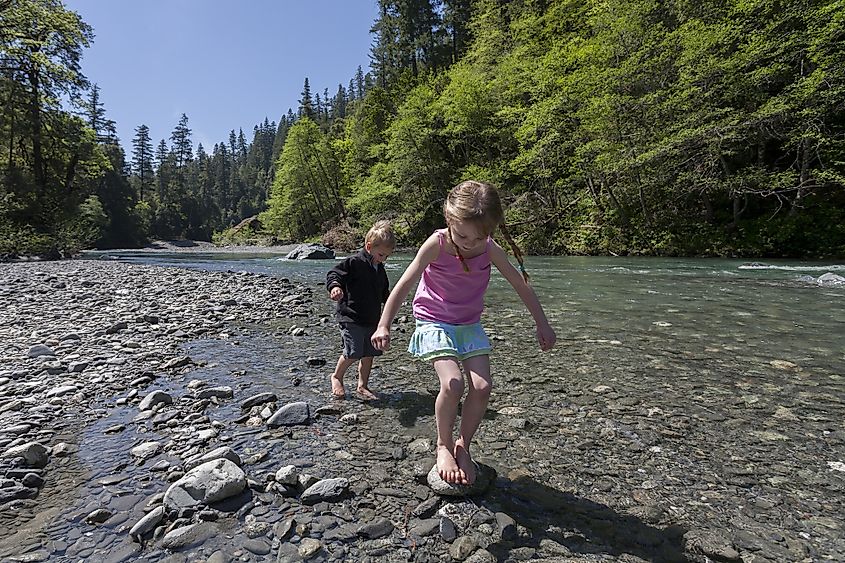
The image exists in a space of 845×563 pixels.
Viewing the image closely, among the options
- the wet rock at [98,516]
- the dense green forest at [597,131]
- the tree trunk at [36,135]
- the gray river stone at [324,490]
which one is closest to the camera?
the wet rock at [98,516]

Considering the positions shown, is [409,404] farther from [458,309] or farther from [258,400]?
[458,309]

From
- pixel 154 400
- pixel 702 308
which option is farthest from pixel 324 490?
pixel 702 308

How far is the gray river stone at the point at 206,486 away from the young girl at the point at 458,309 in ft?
3.69

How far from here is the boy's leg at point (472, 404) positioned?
2582 millimetres

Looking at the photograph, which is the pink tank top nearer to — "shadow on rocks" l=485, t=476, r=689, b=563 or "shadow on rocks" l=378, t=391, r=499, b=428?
"shadow on rocks" l=485, t=476, r=689, b=563

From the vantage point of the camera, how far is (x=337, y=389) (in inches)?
170

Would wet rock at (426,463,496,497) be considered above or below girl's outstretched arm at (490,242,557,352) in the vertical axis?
below

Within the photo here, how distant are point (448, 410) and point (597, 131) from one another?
2514 centimetres

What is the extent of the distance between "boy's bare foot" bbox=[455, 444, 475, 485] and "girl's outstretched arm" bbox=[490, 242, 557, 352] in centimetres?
82

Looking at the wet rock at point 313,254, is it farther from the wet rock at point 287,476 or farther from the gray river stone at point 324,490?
the gray river stone at point 324,490

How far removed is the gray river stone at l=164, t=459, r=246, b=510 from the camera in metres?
2.39

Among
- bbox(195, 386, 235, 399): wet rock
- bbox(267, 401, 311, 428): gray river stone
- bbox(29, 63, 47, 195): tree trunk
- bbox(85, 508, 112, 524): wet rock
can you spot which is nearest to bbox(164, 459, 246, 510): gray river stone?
bbox(85, 508, 112, 524): wet rock

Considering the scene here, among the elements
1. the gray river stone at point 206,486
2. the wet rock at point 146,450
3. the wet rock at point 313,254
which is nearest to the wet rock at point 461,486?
the gray river stone at point 206,486

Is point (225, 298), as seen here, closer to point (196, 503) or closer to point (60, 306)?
point (60, 306)
